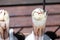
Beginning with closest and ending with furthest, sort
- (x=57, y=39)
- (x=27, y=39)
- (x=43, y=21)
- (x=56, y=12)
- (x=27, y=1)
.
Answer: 1. (x=43, y=21)
2. (x=27, y=39)
3. (x=57, y=39)
4. (x=56, y=12)
5. (x=27, y=1)

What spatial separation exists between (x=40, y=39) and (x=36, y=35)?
24 millimetres

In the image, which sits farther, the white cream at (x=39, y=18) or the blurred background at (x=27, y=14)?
the blurred background at (x=27, y=14)

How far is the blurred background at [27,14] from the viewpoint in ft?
3.44

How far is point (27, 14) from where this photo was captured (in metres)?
1.14

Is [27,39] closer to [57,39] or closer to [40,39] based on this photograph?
[40,39]

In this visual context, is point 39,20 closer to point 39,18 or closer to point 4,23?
point 39,18

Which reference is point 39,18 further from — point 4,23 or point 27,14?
point 27,14

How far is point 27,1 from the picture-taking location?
1.28 m

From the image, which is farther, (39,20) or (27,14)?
(27,14)

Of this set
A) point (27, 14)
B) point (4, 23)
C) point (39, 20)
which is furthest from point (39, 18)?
point (27, 14)

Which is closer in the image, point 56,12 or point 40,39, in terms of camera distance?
point 40,39

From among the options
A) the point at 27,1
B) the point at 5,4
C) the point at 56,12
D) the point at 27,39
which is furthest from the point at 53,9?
the point at 27,39

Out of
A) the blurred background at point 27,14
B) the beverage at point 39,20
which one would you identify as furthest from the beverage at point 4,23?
the blurred background at point 27,14

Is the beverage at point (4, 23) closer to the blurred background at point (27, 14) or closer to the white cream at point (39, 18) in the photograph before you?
the white cream at point (39, 18)
